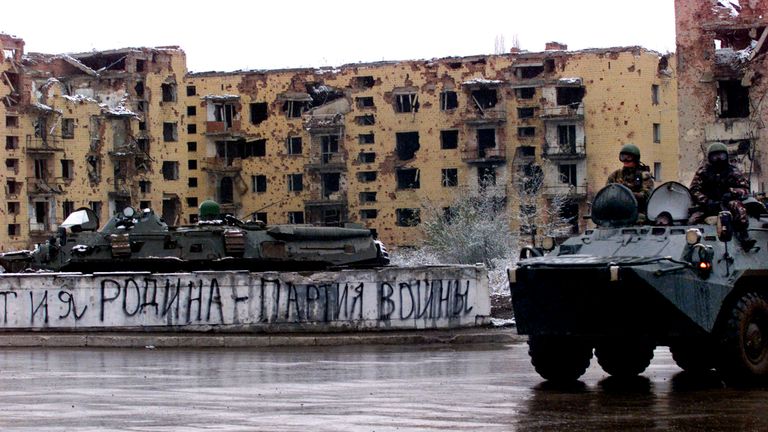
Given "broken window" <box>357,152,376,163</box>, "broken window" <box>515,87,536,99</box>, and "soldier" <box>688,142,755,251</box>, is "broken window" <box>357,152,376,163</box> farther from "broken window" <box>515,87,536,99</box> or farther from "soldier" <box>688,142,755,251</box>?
"soldier" <box>688,142,755,251</box>

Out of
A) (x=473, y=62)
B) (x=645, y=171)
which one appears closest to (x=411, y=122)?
(x=473, y=62)

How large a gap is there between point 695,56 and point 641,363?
159 feet

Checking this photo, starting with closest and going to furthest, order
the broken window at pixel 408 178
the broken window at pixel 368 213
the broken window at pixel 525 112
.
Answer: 1. the broken window at pixel 525 112
2. the broken window at pixel 408 178
3. the broken window at pixel 368 213

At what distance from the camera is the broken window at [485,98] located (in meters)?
91.8

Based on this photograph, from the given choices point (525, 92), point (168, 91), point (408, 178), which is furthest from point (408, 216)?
point (168, 91)

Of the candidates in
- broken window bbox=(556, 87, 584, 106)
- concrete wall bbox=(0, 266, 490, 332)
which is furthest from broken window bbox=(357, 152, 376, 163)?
concrete wall bbox=(0, 266, 490, 332)

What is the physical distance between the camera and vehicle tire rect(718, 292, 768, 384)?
649 inches

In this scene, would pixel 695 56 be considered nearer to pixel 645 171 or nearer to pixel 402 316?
pixel 402 316

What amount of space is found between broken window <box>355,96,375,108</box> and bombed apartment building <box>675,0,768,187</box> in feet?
101

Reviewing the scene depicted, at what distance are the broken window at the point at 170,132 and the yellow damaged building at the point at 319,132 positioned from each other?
0.27ft

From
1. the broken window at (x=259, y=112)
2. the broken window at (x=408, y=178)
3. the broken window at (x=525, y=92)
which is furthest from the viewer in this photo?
the broken window at (x=259, y=112)

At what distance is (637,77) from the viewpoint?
88.4 meters

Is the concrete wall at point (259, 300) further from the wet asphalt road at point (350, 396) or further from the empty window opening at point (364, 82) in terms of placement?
the empty window opening at point (364, 82)

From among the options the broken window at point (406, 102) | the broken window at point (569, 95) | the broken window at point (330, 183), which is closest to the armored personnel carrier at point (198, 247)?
the broken window at point (569, 95)
